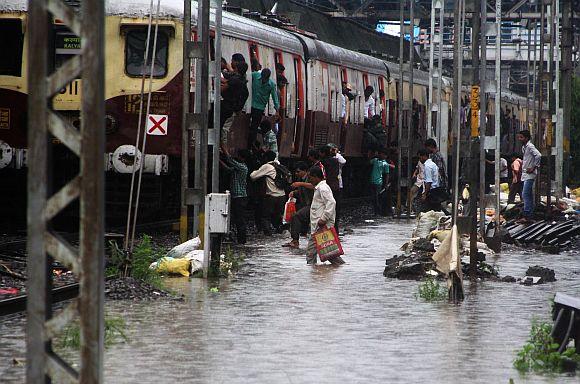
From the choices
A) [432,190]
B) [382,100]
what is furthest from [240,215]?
[382,100]

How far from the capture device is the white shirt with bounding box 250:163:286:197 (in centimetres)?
2248

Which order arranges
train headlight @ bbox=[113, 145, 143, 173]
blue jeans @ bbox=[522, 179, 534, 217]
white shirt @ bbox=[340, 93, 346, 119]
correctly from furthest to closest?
white shirt @ bbox=[340, 93, 346, 119] < blue jeans @ bbox=[522, 179, 534, 217] < train headlight @ bbox=[113, 145, 143, 173]

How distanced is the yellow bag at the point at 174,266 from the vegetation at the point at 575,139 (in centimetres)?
3329

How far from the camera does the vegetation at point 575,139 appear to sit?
49312 millimetres

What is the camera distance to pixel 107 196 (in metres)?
21.1

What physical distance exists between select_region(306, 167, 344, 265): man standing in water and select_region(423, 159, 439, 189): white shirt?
A: 246 inches

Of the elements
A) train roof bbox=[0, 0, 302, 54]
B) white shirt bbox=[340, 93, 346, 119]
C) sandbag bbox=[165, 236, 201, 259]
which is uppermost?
train roof bbox=[0, 0, 302, 54]

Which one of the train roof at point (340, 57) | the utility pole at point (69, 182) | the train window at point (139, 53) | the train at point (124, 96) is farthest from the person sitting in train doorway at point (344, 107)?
the utility pole at point (69, 182)

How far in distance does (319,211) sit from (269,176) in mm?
4014

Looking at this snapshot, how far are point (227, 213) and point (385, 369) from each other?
6360 millimetres

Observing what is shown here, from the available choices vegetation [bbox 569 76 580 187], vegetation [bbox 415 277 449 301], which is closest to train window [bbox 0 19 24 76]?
vegetation [bbox 415 277 449 301]

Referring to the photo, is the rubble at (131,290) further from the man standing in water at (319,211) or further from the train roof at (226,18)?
the train roof at (226,18)

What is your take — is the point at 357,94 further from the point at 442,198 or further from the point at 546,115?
the point at 442,198

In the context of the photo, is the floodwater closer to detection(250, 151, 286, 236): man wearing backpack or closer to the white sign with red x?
the white sign with red x
